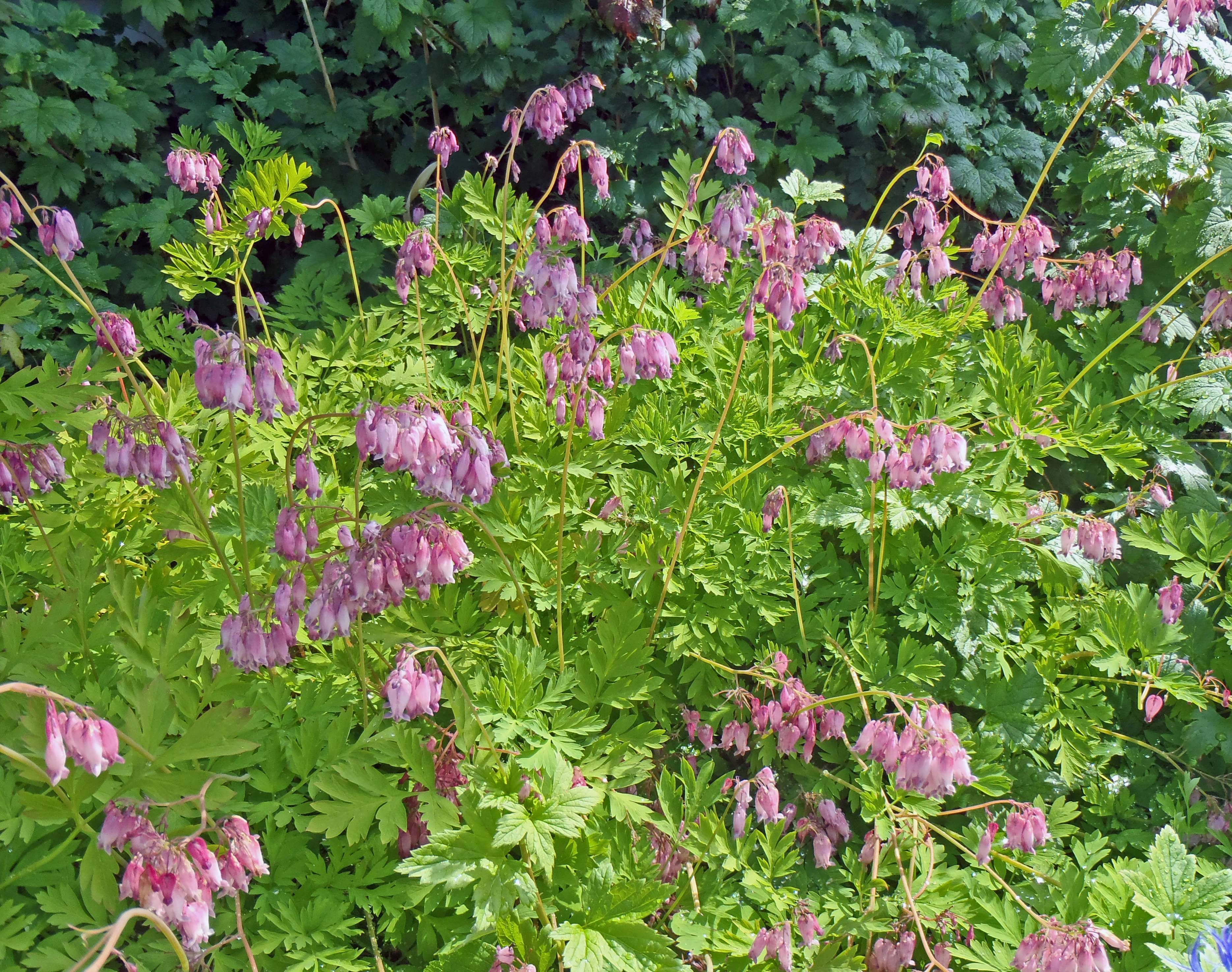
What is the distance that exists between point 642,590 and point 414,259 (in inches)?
49.0

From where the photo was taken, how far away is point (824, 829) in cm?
252

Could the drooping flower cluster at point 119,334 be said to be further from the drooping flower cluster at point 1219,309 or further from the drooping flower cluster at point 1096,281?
the drooping flower cluster at point 1219,309

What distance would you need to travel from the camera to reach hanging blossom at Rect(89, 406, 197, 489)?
194cm

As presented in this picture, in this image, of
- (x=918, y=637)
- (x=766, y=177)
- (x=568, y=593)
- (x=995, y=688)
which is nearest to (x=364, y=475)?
(x=568, y=593)

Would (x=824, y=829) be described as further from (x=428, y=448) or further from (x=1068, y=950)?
(x=428, y=448)

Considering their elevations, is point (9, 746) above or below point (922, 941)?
above

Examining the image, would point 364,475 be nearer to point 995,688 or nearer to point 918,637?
point 918,637

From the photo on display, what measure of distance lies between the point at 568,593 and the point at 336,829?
3.23 ft

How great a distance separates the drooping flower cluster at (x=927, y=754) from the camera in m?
1.92

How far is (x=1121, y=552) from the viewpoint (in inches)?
134

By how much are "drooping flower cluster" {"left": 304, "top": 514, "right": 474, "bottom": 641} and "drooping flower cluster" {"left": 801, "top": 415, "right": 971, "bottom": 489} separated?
1075 mm

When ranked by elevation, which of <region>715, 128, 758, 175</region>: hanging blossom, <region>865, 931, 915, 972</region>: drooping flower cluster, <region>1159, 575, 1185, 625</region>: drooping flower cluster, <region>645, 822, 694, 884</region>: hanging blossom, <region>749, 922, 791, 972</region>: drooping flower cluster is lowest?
<region>865, 931, 915, 972</region>: drooping flower cluster

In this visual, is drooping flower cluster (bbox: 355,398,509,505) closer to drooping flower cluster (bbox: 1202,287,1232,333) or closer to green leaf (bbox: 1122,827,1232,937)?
green leaf (bbox: 1122,827,1232,937)

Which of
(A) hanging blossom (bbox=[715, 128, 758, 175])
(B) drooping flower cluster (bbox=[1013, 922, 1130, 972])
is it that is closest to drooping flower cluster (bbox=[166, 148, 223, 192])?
(A) hanging blossom (bbox=[715, 128, 758, 175])
